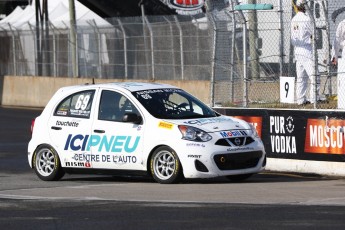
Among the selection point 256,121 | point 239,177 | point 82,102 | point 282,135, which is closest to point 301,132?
point 282,135

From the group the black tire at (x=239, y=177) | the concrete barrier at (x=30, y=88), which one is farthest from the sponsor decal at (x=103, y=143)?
the concrete barrier at (x=30, y=88)

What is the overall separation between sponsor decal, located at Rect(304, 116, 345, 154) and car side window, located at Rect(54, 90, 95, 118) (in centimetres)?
331

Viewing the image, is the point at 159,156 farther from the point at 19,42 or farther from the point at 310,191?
the point at 19,42

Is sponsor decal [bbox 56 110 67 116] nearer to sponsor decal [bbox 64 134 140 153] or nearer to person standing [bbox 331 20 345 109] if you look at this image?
sponsor decal [bbox 64 134 140 153]

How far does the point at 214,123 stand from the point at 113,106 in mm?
1568

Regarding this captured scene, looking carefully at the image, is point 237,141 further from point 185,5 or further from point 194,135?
point 185,5

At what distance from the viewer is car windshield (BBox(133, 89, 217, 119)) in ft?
51.0

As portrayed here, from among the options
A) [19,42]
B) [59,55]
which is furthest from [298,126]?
[19,42]

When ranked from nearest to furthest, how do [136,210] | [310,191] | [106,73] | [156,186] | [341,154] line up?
[136,210]
[310,191]
[156,186]
[341,154]
[106,73]

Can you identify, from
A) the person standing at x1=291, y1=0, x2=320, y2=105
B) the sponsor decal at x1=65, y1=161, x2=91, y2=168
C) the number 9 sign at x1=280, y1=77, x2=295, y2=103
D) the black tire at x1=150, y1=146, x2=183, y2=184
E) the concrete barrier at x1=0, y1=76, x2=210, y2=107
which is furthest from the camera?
the concrete barrier at x1=0, y1=76, x2=210, y2=107

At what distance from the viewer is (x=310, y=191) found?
550 inches

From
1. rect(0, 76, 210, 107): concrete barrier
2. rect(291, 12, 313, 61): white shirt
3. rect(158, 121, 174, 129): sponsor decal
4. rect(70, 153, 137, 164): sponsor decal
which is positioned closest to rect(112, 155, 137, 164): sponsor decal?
rect(70, 153, 137, 164): sponsor decal

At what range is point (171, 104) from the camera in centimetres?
1574

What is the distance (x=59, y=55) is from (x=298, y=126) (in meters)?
21.9
